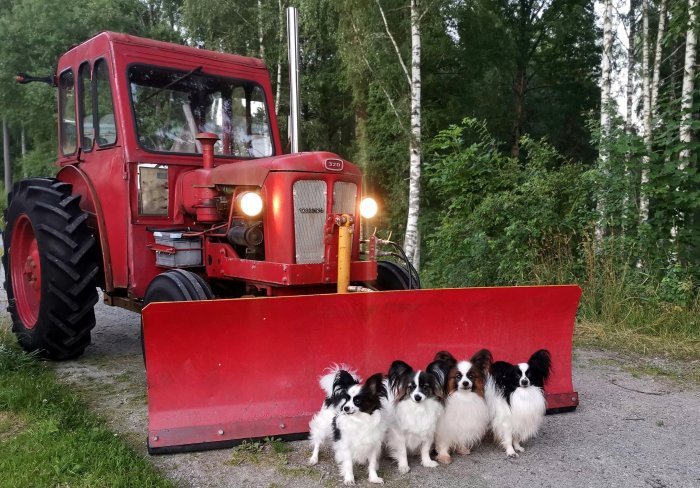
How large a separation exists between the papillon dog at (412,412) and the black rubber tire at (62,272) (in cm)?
292

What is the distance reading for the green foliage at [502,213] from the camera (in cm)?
782

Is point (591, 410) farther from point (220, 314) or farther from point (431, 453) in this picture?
point (220, 314)

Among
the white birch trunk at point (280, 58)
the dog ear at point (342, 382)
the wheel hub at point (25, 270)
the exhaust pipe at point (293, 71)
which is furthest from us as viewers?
the white birch trunk at point (280, 58)

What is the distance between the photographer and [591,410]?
427cm

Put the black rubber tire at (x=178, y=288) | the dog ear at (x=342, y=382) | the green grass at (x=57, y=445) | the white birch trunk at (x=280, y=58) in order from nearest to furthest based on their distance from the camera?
the green grass at (x=57, y=445) < the dog ear at (x=342, y=382) < the black rubber tire at (x=178, y=288) < the white birch trunk at (x=280, y=58)

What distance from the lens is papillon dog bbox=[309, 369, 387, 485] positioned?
3070 mm

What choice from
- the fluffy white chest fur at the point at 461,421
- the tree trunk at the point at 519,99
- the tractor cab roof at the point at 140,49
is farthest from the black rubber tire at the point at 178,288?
the tree trunk at the point at 519,99

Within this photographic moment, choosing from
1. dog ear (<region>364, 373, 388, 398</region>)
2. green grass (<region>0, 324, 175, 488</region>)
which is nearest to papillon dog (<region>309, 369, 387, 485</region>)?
dog ear (<region>364, 373, 388, 398</region>)

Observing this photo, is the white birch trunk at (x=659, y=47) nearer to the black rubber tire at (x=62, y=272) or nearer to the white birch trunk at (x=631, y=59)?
the white birch trunk at (x=631, y=59)

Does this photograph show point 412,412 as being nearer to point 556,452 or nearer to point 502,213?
point 556,452

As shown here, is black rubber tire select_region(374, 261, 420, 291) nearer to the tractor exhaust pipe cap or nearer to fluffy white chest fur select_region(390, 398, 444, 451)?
the tractor exhaust pipe cap

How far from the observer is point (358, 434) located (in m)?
3.07

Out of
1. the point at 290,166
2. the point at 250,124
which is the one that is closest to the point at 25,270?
the point at 250,124

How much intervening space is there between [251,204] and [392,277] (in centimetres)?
150
